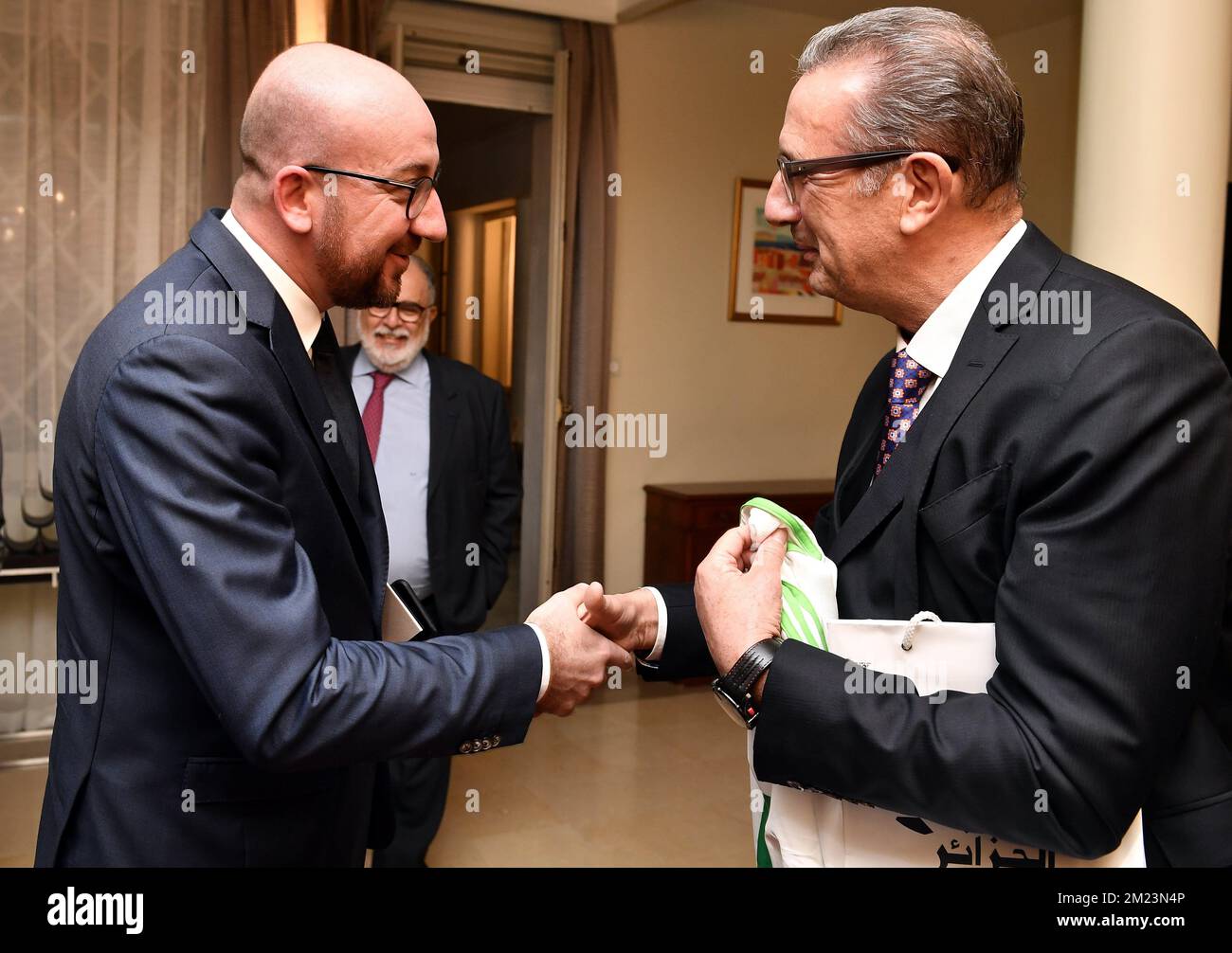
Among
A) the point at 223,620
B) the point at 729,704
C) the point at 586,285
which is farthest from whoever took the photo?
the point at 586,285

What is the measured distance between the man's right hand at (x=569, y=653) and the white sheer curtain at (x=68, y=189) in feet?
12.0

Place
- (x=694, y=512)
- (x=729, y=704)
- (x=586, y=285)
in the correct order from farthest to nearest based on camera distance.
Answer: (x=694, y=512) → (x=586, y=285) → (x=729, y=704)

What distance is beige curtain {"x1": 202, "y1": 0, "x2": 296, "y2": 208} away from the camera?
4715mm

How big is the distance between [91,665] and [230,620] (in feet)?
1.01

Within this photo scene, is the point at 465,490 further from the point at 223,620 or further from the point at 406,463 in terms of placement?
the point at 223,620

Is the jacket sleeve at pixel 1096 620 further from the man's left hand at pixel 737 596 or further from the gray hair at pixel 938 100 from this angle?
the gray hair at pixel 938 100

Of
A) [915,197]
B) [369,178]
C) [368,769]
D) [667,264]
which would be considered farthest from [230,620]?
[667,264]

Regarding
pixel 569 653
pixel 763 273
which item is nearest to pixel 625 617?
pixel 569 653

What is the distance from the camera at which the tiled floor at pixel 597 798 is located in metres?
3.79

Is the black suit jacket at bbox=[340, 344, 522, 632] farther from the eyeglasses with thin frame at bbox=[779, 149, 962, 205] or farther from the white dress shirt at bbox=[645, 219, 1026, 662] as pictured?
the white dress shirt at bbox=[645, 219, 1026, 662]

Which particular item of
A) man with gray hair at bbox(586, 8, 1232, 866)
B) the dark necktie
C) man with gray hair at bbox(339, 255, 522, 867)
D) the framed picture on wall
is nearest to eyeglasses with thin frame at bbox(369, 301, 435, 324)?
man with gray hair at bbox(339, 255, 522, 867)

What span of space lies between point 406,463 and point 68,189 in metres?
2.09

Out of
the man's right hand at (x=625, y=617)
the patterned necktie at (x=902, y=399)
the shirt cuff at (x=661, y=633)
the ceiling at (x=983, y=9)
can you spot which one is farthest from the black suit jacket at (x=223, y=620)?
the ceiling at (x=983, y=9)

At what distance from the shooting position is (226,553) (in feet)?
4.39
